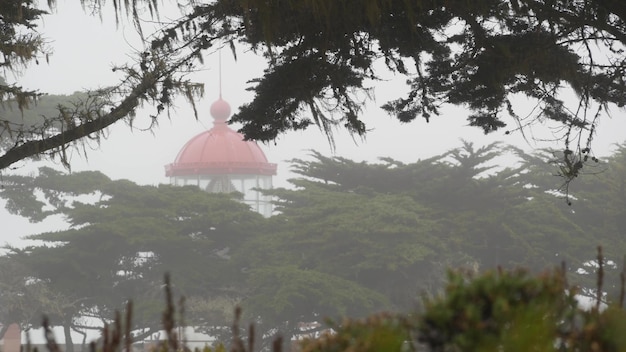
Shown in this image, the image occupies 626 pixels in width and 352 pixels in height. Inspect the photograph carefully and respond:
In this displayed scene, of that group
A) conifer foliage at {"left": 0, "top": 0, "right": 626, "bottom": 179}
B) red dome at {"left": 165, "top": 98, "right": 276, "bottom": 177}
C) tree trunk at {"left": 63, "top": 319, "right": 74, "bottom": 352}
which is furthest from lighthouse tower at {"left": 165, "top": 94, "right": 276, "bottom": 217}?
conifer foliage at {"left": 0, "top": 0, "right": 626, "bottom": 179}

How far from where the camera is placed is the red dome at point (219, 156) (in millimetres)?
38719

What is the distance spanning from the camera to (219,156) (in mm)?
38906

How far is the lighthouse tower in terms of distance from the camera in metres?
38.7

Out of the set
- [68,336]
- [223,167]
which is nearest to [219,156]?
[223,167]

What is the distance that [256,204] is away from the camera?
3847 centimetres

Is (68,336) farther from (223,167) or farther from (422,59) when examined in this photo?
(422,59)

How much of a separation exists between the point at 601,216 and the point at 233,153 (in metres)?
15.8

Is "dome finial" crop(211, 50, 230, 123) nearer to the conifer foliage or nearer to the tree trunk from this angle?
the tree trunk

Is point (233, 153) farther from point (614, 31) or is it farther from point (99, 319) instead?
point (614, 31)

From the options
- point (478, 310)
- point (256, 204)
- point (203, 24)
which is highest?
point (256, 204)

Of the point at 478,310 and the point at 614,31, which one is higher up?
the point at 614,31

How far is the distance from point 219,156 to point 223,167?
674mm

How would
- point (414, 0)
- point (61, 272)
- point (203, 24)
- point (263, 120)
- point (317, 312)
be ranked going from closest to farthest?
point (414, 0)
point (263, 120)
point (203, 24)
point (317, 312)
point (61, 272)

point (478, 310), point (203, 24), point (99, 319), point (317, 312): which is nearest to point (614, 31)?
point (203, 24)
